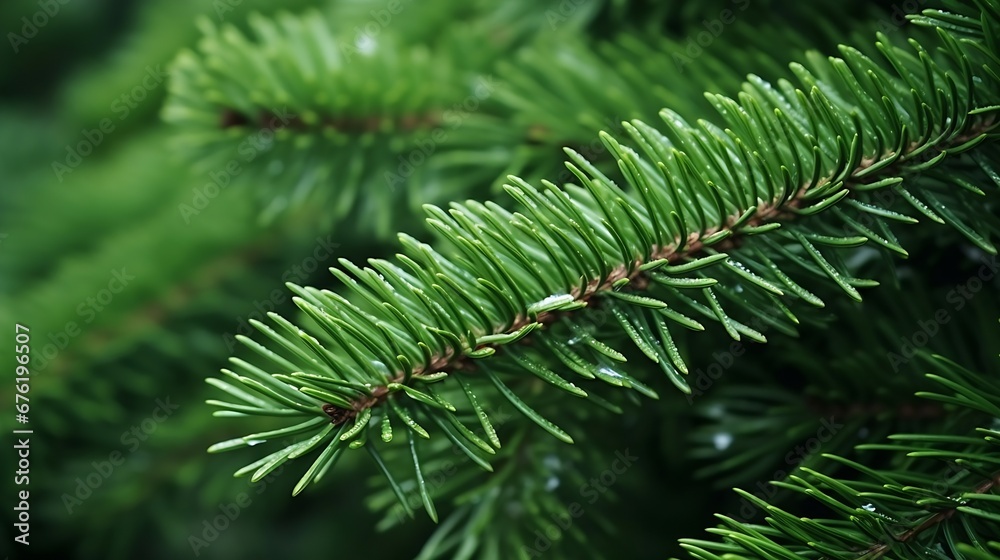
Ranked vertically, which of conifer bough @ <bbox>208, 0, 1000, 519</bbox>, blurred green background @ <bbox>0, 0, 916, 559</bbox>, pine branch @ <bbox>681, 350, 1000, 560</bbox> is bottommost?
pine branch @ <bbox>681, 350, 1000, 560</bbox>

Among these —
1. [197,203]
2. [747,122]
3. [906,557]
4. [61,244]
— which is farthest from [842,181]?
[61,244]

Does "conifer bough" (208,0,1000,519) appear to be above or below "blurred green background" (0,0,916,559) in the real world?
below

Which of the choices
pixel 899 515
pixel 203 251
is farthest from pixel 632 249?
pixel 203 251

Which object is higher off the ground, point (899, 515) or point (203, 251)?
point (203, 251)

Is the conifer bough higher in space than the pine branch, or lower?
higher

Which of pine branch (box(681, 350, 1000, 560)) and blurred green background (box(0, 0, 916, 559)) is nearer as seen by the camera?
pine branch (box(681, 350, 1000, 560))

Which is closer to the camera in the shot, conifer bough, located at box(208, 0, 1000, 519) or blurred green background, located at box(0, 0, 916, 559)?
conifer bough, located at box(208, 0, 1000, 519)

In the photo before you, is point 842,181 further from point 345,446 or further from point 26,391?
point 26,391

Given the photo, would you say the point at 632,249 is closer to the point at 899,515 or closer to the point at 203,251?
the point at 899,515
